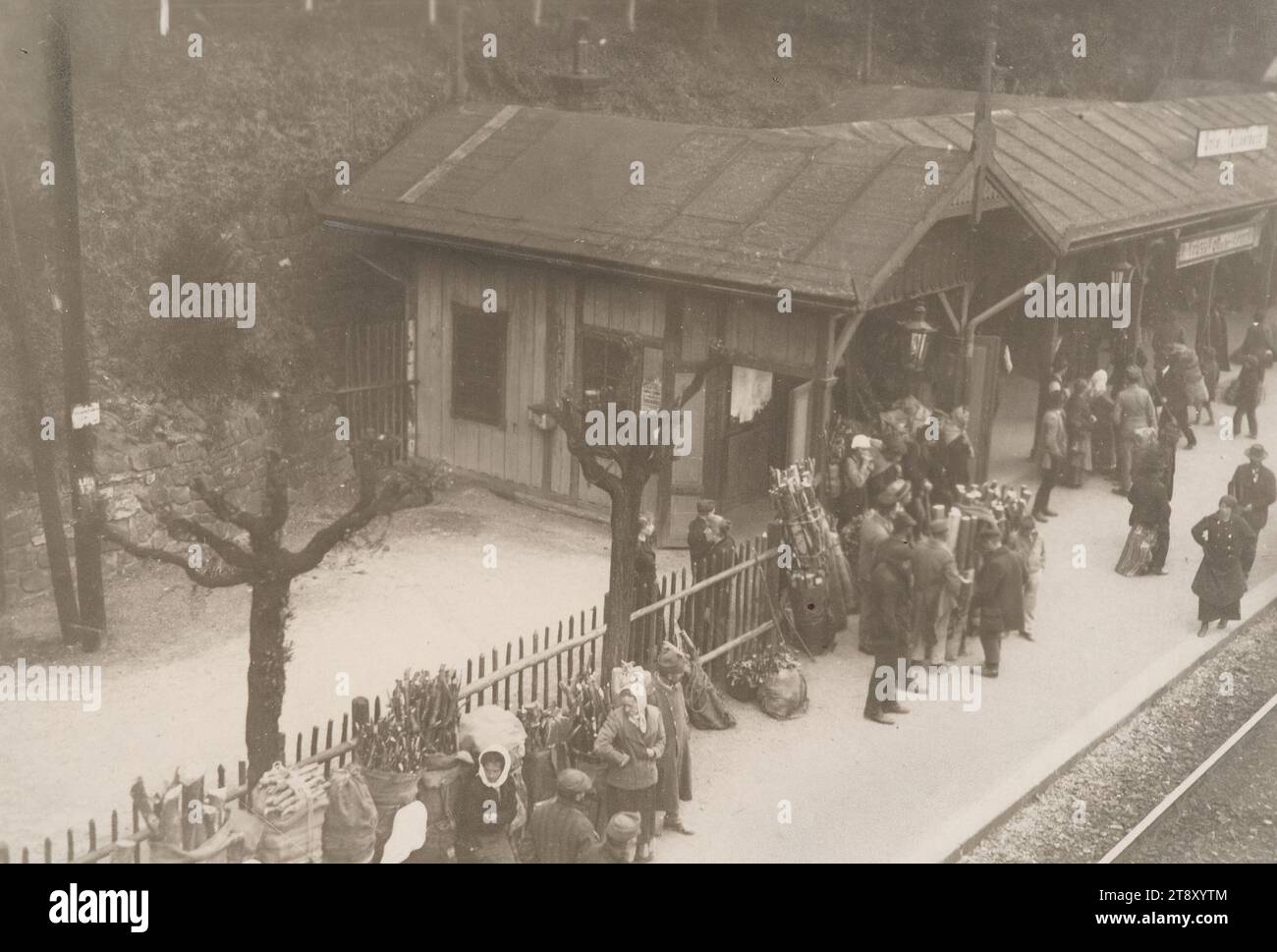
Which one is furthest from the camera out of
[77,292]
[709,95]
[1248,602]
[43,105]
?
[709,95]

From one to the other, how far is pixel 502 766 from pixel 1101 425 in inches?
467

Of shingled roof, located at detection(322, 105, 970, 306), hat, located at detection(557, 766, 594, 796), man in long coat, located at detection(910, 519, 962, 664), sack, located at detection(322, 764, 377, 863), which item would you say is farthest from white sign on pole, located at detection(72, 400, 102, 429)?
man in long coat, located at detection(910, 519, 962, 664)

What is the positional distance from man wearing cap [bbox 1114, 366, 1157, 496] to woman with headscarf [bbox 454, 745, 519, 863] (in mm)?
11025

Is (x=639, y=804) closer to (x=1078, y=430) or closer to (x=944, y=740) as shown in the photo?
(x=944, y=740)

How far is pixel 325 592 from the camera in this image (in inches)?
536

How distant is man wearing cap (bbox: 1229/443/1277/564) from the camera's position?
1453 cm

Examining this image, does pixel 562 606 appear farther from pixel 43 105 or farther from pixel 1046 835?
pixel 43 105

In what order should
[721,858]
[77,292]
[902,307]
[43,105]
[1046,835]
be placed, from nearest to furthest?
[721,858] → [1046,835] → [77,292] → [43,105] → [902,307]

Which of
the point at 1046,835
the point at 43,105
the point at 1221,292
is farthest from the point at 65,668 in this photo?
the point at 1221,292

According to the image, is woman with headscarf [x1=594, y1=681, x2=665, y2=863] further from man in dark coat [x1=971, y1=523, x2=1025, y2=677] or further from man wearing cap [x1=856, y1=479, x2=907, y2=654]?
man in dark coat [x1=971, y1=523, x2=1025, y2=677]

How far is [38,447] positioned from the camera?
12195 millimetres

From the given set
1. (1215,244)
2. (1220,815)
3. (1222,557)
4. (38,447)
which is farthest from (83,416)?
(1215,244)
